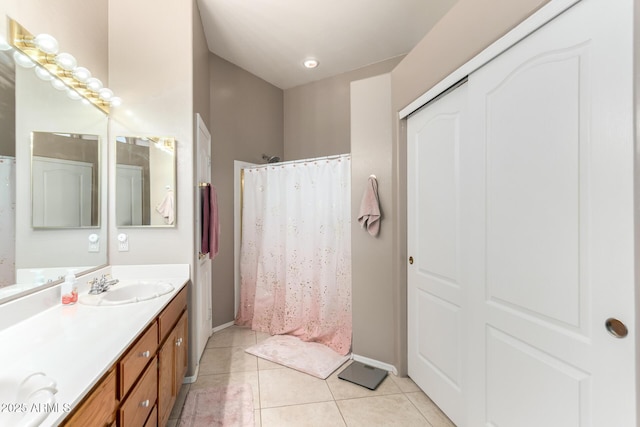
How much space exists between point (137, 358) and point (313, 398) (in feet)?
4.16

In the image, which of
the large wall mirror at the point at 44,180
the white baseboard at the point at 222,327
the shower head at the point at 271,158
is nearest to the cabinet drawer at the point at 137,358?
the large wall mirror at the point at 44,180

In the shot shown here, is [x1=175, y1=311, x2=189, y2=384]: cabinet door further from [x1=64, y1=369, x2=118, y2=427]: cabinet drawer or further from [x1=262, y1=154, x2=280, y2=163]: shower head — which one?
[x1=262, y1=154, x2=280, y2=163]: shower head

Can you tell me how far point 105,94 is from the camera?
1874 millimetres

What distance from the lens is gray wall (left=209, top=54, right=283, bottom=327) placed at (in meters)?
3.03

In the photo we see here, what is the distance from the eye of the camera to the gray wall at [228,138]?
119 inches

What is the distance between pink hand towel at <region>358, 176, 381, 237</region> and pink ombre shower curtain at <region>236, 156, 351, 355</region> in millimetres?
329

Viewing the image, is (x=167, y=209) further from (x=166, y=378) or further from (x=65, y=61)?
(x=166, y=378)

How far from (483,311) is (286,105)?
3.36m

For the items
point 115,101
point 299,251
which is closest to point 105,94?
point 115,101

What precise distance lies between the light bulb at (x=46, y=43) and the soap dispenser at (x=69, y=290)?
1.12 metres

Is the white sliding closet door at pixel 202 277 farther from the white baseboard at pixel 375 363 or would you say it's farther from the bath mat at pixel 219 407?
the white baseboard at pixel 375 363

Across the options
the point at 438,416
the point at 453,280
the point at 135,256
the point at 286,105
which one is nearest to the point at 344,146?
the point at 286,105

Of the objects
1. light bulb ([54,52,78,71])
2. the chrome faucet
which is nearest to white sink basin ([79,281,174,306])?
the chrome faucet

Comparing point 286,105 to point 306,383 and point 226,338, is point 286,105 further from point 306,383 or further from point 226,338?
point 306,383
